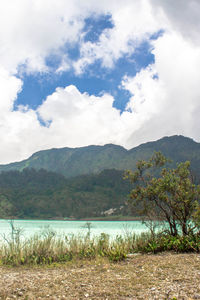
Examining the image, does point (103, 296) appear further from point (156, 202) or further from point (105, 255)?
point (156, 202)

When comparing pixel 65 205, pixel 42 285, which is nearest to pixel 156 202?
pixel 42 285

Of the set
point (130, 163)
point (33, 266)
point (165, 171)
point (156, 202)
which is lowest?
point (33, 266)

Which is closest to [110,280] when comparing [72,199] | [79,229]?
[79,229]

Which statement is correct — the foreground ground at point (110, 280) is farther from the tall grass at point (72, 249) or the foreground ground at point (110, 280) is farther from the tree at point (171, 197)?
the tree at point (171, 197)

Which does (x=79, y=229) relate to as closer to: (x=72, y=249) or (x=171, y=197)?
(x=171, y=197)

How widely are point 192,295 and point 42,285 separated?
9.82 ft

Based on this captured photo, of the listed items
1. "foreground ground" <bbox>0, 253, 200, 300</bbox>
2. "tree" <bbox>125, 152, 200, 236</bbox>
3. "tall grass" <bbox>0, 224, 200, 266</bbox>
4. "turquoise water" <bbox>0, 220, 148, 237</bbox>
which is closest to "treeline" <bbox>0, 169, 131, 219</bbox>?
"turquoise water" <bbox>0, 220, 148, 237</bbox>

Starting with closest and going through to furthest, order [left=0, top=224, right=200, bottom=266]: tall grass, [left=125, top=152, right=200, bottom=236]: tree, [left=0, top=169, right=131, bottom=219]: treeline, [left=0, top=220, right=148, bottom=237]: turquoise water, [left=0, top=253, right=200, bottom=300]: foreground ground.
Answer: [left=0, top=253, right=200, bottom=300]: foreground ground < [left=0, top=224, right=200, bottom=266]: tall grass < [left=125, top=152, right=200, bottom=236]: tree < [left=0, top=220, right=148, bottom=237]: turquoise water < [left=0, top=169, right=131, bottom=219]: treeline

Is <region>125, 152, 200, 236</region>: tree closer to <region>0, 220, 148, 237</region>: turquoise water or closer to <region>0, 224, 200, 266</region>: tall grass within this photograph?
<region>0, 224, 200, 266</region>: tall grass

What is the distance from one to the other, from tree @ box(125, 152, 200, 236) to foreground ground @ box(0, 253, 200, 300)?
2876 mm

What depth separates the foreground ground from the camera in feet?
17.2

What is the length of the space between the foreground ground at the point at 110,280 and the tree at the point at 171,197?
2.88 metres

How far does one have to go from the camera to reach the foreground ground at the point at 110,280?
5.25m

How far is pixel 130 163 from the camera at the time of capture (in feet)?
647
